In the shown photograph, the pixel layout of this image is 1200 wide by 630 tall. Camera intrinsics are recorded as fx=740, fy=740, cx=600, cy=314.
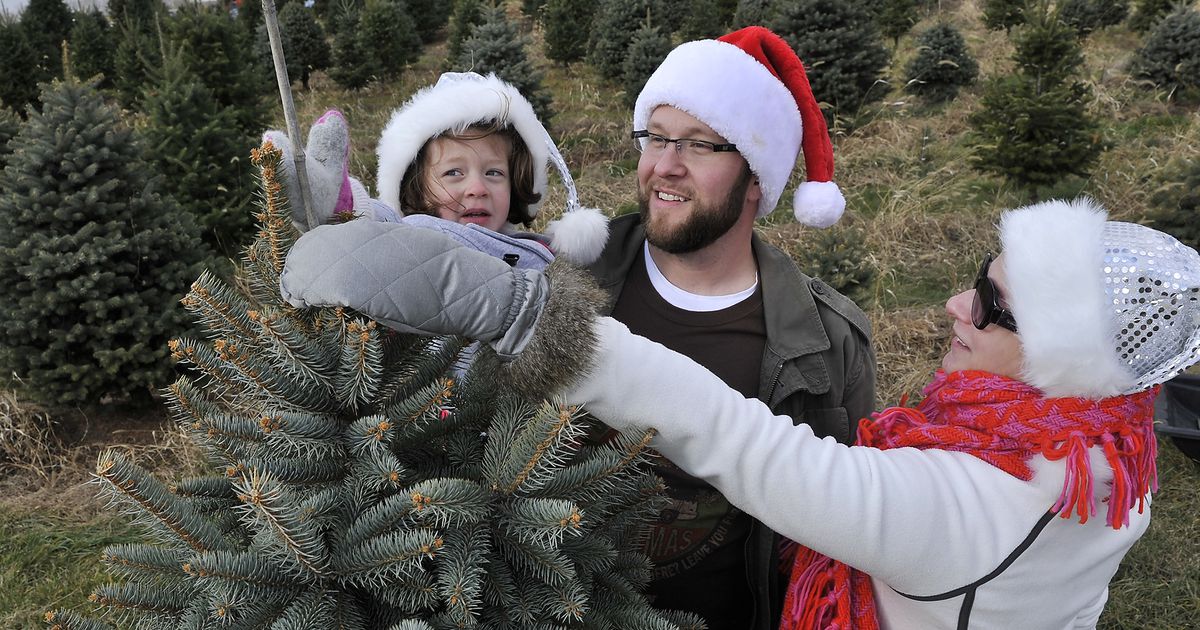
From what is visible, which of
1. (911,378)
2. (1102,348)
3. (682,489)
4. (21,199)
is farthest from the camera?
(911,378)

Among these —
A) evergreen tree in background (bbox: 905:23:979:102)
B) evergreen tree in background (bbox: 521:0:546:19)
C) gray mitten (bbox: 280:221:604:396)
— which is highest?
gray mitten (bbox: 280:221:604:396)

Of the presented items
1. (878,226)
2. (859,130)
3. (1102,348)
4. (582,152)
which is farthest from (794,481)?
(859,130)

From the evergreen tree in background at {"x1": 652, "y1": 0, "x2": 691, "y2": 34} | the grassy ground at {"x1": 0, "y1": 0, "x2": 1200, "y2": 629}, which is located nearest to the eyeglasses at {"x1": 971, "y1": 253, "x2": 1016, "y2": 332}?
the grassy ground at {"x1": 0, "y1": 0, "x2": 1200, "y2": 629}

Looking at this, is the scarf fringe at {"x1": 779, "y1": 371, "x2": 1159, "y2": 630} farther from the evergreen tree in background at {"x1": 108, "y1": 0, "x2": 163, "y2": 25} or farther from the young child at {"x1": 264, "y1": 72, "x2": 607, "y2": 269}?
the evergreen tree in background at {"x1": 108, "y1": 0, "x2": 163, "y2": 25}

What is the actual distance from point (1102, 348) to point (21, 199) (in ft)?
13.6

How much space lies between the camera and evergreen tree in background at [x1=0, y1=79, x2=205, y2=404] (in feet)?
11.2

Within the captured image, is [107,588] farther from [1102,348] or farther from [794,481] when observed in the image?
[1102,348]

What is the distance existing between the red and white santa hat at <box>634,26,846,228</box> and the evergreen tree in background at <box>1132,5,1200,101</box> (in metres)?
7.90

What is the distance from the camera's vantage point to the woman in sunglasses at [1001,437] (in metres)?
1.26

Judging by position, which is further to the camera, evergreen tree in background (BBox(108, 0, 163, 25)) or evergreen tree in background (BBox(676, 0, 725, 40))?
evergreen tree in background (BBox(108, 0, 163, 25))

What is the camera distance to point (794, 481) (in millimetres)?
1300

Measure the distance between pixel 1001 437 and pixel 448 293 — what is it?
108cm

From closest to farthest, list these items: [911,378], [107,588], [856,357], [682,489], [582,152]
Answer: [107,588] < [682,489] < [856,357] < [911,378] < [582,152]

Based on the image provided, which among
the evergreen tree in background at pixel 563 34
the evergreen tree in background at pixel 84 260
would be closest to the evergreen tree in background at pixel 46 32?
the evergreen tree in background at pixel 563 34
